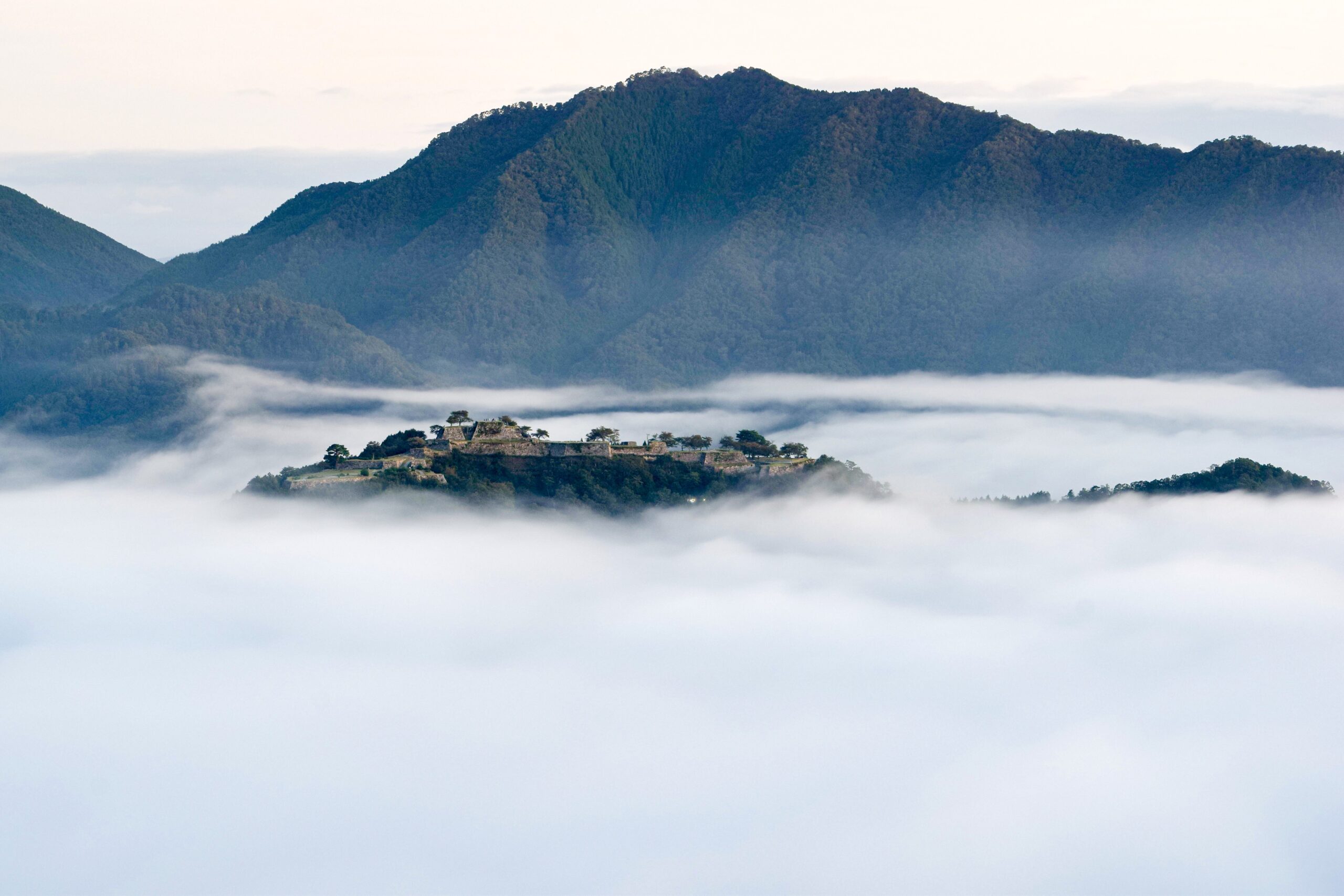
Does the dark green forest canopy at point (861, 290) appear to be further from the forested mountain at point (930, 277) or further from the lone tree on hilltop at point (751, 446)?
the lone tree on hilltop at point (751, 446)

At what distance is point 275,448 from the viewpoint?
143125 millimetres

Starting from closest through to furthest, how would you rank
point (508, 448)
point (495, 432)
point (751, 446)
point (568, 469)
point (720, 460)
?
point (568, 469), point (508, 448), point (720, 460), point (495, 432), point (751, 446)

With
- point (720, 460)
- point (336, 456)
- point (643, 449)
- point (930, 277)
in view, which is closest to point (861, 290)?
point (930, 277)

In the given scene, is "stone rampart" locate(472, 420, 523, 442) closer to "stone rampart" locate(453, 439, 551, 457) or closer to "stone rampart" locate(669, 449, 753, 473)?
"stone rampart" locate(453, 439, 551, 457)

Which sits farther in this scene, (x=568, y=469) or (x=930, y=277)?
(x=930, y=277)

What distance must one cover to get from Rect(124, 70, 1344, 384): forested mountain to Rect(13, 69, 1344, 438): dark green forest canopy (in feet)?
0.81

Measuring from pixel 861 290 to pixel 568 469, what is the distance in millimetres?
118256

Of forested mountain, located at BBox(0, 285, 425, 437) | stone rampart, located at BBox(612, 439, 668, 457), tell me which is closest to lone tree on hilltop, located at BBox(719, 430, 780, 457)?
stone rampart, located at BBox(612, 439, 668, 457)

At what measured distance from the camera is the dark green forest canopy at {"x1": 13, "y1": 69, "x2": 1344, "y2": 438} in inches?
6836

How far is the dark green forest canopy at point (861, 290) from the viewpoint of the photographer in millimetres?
173625

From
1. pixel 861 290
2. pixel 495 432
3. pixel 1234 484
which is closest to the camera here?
pixel 495 432

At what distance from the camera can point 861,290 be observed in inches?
7677

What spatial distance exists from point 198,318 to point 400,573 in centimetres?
9851

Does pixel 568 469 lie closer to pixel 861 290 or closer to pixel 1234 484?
pixel 1234 484
